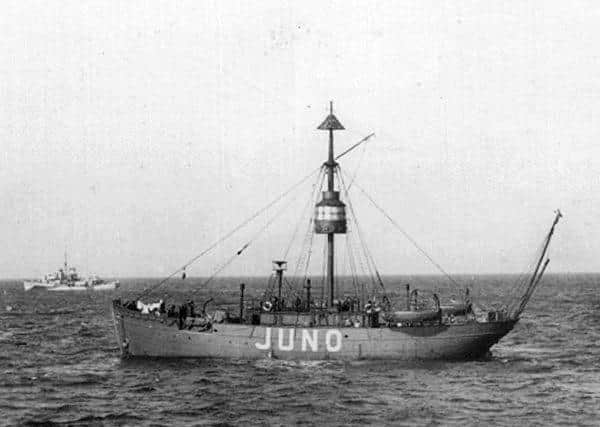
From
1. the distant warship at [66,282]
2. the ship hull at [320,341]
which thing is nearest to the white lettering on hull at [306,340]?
the ship hull at [320,341]

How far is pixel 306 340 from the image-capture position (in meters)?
35.8

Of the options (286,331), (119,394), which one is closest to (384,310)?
(286,331)

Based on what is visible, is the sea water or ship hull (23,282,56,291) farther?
ship hull (23,282,56,291)

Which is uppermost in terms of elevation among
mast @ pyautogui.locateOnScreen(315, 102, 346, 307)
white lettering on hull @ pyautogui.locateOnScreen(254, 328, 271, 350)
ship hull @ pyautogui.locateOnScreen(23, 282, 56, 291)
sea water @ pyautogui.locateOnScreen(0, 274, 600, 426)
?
mast @ pyautogui.locateOnScreen(315, 102, 346, 307)

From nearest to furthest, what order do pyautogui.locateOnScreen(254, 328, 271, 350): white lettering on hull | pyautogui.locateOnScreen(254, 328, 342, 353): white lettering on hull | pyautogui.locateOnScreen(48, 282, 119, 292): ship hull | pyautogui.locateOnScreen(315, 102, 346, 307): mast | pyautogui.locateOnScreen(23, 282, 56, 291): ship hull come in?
pyautogui.locateOnScreen(254, 328, 342, 353): white lettering on hull → pyautogui.locateOnScreen(254, 328, 271, 350): white lettering on hull → pyautogui.locateOnScreen(315, 102, 346, 307): mast → pyautogui.locateOnScreen(48, 282, 119, 292): ship hull → pyautogui.locateOnScreen(23, 282, 56, 291): ship hull

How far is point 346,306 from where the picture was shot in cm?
3803

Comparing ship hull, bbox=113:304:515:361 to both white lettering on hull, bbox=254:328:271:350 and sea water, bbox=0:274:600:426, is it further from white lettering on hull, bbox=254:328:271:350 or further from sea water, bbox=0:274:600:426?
sea water, bbox=0:274:600:426

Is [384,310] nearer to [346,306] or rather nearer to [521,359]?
[346,306]

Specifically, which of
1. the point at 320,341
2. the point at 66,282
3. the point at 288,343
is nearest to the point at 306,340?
the point at 320,341

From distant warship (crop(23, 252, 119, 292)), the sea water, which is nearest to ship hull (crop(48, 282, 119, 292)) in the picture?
distant warship (crop(23, 252, 119, 292))

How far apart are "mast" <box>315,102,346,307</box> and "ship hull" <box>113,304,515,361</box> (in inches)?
105

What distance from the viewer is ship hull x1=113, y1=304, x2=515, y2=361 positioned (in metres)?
35.7

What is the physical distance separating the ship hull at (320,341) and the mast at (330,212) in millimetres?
2667

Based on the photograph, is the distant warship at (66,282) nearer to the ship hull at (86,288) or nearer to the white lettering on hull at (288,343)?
the ship hull at (86,288)
